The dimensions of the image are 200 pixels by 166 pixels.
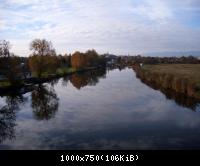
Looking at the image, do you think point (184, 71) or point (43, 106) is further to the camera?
point (184, 71)

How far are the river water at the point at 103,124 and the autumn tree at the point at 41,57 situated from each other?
25323mm

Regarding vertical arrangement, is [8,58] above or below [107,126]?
above

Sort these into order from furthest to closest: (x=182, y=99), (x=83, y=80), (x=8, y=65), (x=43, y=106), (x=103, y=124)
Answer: (x=83, y=80), (x=8, y=65), (x=182, y=99), (x=43, y=106), (x=103, y=124)

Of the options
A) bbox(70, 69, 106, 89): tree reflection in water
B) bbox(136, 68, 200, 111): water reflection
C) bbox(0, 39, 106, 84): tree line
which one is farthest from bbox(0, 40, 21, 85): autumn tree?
bbox(136, 68, 200, 111): water reflection

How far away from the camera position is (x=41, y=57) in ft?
202

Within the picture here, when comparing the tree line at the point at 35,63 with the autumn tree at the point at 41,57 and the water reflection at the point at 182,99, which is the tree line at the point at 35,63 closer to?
the autumn tree at the point at 41,57

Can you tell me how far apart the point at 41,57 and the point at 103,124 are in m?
41.8

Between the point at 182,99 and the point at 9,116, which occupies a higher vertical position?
the point at 182,99

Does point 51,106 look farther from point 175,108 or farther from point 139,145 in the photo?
point 139,145

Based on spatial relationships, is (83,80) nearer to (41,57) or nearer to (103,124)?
(41,57)

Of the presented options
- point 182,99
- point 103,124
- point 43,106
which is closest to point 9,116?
point 43,106
